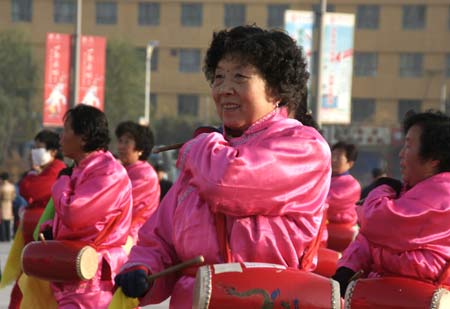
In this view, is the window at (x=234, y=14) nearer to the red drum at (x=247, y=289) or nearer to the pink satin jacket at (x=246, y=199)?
the pink satin jacket at (x=246, y=199)

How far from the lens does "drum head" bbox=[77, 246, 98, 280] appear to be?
6.90 m

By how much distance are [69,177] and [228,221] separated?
347 cm

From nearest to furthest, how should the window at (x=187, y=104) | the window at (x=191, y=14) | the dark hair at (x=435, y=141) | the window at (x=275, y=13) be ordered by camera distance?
the dark hair at (x=435, y=141) → the window at (x=275, y=13) → the window at (x=191, y=14) → the window at (x=187, y=104)

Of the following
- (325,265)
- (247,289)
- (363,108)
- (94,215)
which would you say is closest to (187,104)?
(363,108)

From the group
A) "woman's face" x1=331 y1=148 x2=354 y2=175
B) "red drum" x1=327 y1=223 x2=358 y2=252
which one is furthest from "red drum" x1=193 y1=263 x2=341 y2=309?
"woman's face" x1=331 y1=148 x2=354 y2=175

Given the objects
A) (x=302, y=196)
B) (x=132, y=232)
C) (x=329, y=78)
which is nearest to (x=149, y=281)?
(x=302, y=196)

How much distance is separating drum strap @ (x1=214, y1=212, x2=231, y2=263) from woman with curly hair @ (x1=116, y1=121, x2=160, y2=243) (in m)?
6.43

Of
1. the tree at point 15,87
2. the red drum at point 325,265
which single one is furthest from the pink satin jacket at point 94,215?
the tree at point 15,87

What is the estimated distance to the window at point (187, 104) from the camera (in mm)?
71375

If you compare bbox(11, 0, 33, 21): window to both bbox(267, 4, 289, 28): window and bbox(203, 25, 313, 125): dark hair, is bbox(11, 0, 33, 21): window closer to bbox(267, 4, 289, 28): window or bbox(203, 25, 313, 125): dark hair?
bbox(267, 4, 289, 28): window

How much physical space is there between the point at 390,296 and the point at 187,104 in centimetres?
6658

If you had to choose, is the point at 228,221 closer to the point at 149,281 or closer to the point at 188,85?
the point at 149,281

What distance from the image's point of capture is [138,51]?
6869 cm

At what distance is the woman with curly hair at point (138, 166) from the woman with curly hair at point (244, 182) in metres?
6.26
